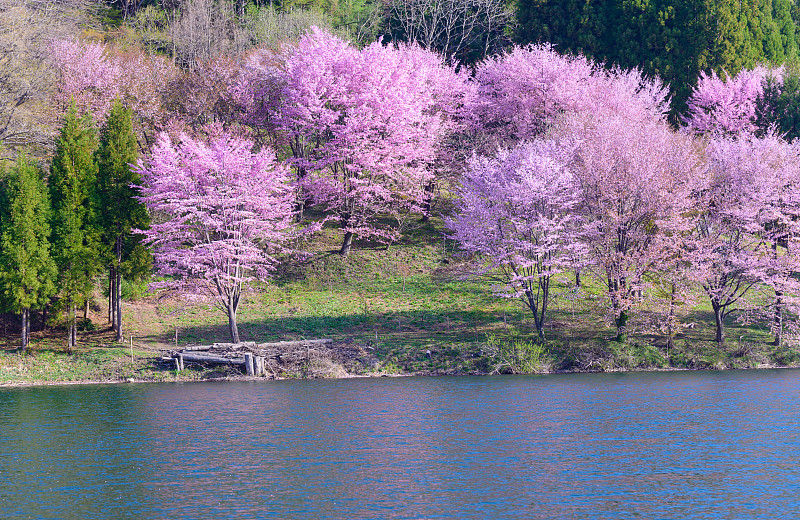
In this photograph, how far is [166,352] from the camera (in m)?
48.8

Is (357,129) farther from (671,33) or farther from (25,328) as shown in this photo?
(671,33)

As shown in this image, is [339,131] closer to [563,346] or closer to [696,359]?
[563,346]

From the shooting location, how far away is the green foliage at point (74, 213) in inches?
1987

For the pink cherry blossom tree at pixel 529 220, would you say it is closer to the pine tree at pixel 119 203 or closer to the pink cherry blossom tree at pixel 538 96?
the pink cherry blossom tree at pixel 538 96

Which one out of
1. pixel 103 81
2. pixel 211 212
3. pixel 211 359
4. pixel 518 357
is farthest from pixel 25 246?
pixel 518 357

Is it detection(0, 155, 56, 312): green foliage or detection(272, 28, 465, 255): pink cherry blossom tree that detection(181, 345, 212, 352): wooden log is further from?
detection(272, 28, 465, 255): pink cherry blossom tree

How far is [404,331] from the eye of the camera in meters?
→ 52.9

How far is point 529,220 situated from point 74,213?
29.1m

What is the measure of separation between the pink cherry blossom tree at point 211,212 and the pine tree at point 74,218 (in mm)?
3498

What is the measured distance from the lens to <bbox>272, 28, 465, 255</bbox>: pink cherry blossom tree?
6191 centimetres

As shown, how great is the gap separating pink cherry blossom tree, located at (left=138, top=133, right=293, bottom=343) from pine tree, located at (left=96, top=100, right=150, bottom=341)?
956 millimetres

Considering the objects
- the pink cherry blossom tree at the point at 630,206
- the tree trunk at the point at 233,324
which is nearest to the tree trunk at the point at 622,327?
the pink cherry blossom tree at the point at 630,206

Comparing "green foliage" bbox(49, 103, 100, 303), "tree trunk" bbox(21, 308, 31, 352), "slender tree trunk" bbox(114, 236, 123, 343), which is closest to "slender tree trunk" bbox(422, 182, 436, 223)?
"slender tree trunk" bbox(114, 236, 123, 343)

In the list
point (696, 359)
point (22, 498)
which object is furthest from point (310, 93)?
point (22, 498)
